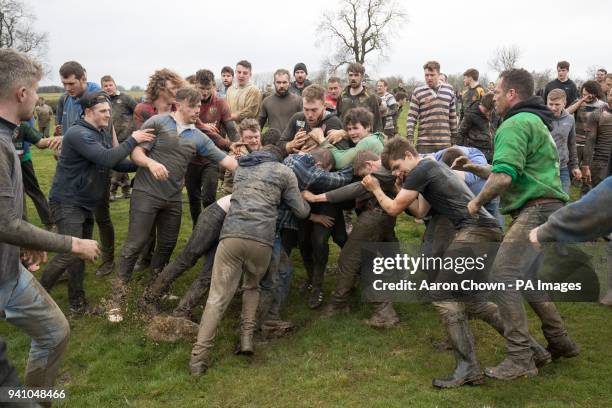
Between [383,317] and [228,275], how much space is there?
1.93 metres

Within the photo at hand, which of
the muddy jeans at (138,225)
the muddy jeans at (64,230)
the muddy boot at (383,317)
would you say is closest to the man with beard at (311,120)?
the muddy jeans at (138,225)

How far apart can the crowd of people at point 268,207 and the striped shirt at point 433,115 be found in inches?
77.7

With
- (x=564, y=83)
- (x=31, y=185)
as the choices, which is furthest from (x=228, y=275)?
(x=564, y=83)

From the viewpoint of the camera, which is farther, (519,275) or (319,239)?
(319,239)

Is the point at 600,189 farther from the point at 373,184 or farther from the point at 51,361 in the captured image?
the point at 51,361

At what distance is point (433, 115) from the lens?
31.3 ft

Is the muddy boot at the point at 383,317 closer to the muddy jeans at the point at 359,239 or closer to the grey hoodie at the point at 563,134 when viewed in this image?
the muddy jeans at the point at 359,239

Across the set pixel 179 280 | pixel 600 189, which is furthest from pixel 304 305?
pixel 600 189

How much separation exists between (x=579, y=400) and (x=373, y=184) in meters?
2.66

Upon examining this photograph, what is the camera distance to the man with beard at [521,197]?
4543 mm

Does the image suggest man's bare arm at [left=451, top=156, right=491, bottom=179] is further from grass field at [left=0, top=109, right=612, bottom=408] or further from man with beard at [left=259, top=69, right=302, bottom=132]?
man with beard at [left=259, top=69, right=302, bottom=132]

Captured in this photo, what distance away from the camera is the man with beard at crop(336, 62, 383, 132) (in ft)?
28.8

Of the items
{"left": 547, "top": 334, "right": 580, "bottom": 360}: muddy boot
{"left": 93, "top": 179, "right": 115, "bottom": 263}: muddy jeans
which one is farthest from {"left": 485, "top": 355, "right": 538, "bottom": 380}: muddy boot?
{"left": 93, "top": 179, "right": 115, "bottom": 263}: muddy jeans

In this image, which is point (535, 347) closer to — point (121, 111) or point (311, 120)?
point (311, 120)
